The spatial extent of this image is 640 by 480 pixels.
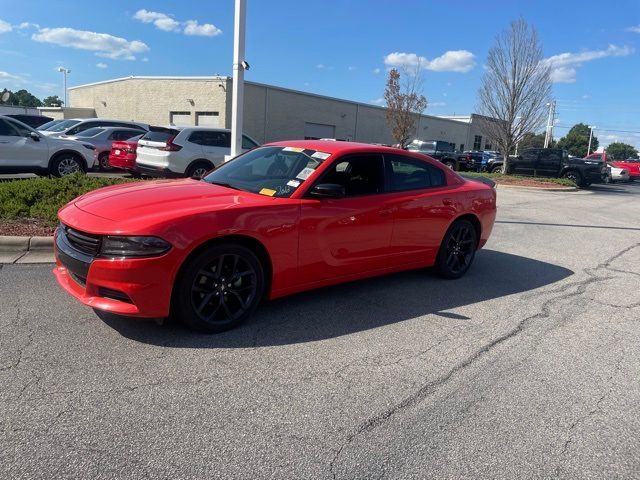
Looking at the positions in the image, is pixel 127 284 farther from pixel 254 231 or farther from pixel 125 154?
pixel 125 154

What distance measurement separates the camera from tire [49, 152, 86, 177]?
11594mm

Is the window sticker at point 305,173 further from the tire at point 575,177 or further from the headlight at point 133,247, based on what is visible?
the tire at point 575,177

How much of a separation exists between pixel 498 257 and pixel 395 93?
23992mm

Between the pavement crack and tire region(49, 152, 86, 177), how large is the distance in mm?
10538

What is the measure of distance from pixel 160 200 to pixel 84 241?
0.68 metres

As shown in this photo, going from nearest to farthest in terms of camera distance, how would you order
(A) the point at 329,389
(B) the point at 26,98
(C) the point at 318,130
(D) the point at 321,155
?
(A) the point at 329,389 < (D) the point at 321,155 < (C) the point at 318,130 < (B) the point at 26,98

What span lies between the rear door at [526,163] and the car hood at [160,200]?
23570 mm

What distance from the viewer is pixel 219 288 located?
4.00m

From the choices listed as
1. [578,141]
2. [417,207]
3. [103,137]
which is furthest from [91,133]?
[578,141]

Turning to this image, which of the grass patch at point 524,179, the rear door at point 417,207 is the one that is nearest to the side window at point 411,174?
the rear door at point 417,207

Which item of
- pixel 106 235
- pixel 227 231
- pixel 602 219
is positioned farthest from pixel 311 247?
pixel 602 219

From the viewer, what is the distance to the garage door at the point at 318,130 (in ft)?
119

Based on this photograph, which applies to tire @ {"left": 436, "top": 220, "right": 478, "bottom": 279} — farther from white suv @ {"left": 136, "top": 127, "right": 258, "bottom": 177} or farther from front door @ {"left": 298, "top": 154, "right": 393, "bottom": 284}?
white suv @ {"left": 136, "top": 127, "right": 258, "bottom": 177}

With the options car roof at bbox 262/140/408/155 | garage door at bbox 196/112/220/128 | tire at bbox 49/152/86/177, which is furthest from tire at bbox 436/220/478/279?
garage door at bbox 196/112/220/128
